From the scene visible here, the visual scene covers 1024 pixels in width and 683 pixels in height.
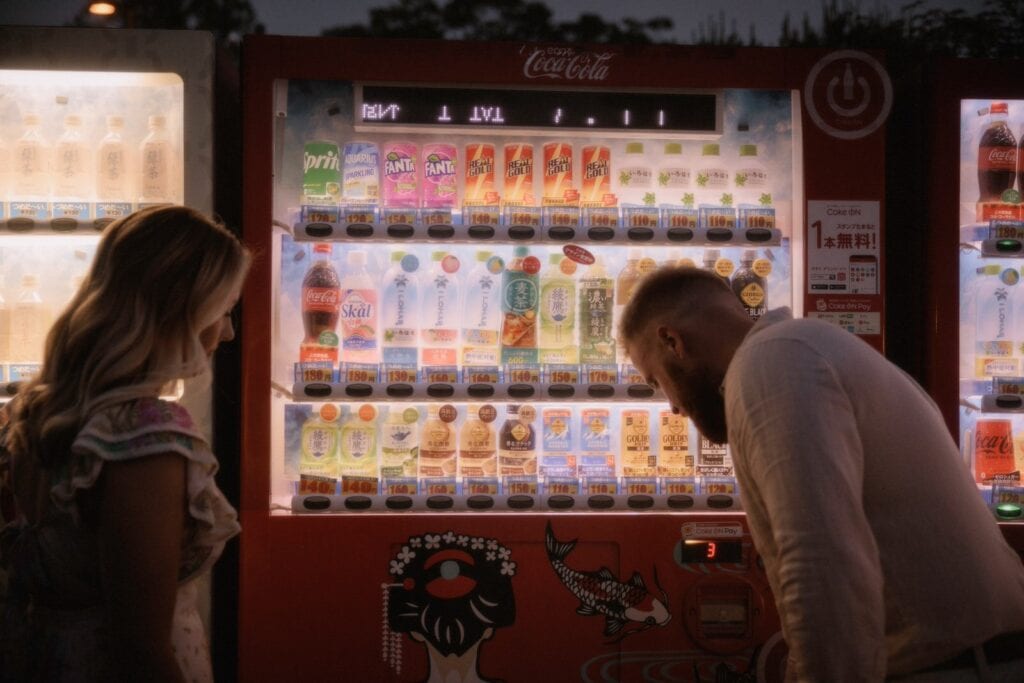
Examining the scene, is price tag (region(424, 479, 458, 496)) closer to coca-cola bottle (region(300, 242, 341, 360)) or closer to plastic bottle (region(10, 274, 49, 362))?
coca-cola bottle (region(300, 242, 341, 360))

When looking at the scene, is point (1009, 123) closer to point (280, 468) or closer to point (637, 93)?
point (637, 93)

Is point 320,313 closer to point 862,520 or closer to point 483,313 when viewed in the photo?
point 483,313

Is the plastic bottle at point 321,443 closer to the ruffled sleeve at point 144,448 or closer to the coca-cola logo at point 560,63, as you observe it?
the coca-cola logo at point 560,63

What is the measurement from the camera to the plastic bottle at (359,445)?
3.10 meters

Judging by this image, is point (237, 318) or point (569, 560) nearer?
point (569, 560)

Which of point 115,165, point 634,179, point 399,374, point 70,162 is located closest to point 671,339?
point 399,374

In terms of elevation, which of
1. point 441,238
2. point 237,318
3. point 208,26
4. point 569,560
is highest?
point 208,26

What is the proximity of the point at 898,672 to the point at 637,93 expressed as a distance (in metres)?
2.03

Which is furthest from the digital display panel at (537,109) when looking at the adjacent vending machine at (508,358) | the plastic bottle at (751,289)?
the plastic bottle at (751,289)

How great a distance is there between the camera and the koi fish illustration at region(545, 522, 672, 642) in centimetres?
275

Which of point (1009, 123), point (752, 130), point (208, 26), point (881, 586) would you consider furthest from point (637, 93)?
point (208, 26)

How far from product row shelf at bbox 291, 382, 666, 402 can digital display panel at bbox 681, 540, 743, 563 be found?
1.85ft

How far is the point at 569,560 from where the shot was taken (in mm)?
2744

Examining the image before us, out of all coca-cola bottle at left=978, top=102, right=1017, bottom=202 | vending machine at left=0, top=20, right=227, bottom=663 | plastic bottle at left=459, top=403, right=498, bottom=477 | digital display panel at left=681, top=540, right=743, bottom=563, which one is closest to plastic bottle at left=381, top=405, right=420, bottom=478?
plastic bottle at left=459, top=403, right=498, bottom=477
